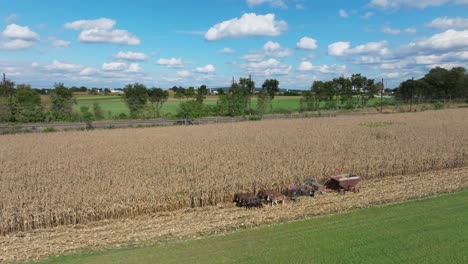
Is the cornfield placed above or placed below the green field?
above

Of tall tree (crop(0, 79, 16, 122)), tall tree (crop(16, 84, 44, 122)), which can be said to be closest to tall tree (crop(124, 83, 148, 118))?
tall tree (crop(16, 84, 44, 122))

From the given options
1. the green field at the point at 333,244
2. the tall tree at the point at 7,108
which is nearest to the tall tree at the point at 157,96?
the tall tree at the point at 7,108

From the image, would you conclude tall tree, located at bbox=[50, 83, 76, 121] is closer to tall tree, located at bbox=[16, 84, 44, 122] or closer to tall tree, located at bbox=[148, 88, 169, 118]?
tall tree, located at bbox=[16, 84, 44, 122]

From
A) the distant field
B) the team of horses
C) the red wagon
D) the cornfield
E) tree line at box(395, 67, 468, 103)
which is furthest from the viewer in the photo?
tree line at box(395, 67, 468, 103)

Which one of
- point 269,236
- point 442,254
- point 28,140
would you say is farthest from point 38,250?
point 28,140

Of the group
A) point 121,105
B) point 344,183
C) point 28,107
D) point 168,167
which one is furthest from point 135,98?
point 344,183

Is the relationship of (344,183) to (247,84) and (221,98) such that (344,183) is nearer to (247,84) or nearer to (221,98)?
(221,98)

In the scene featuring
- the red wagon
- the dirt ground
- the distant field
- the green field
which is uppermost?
the distant field
